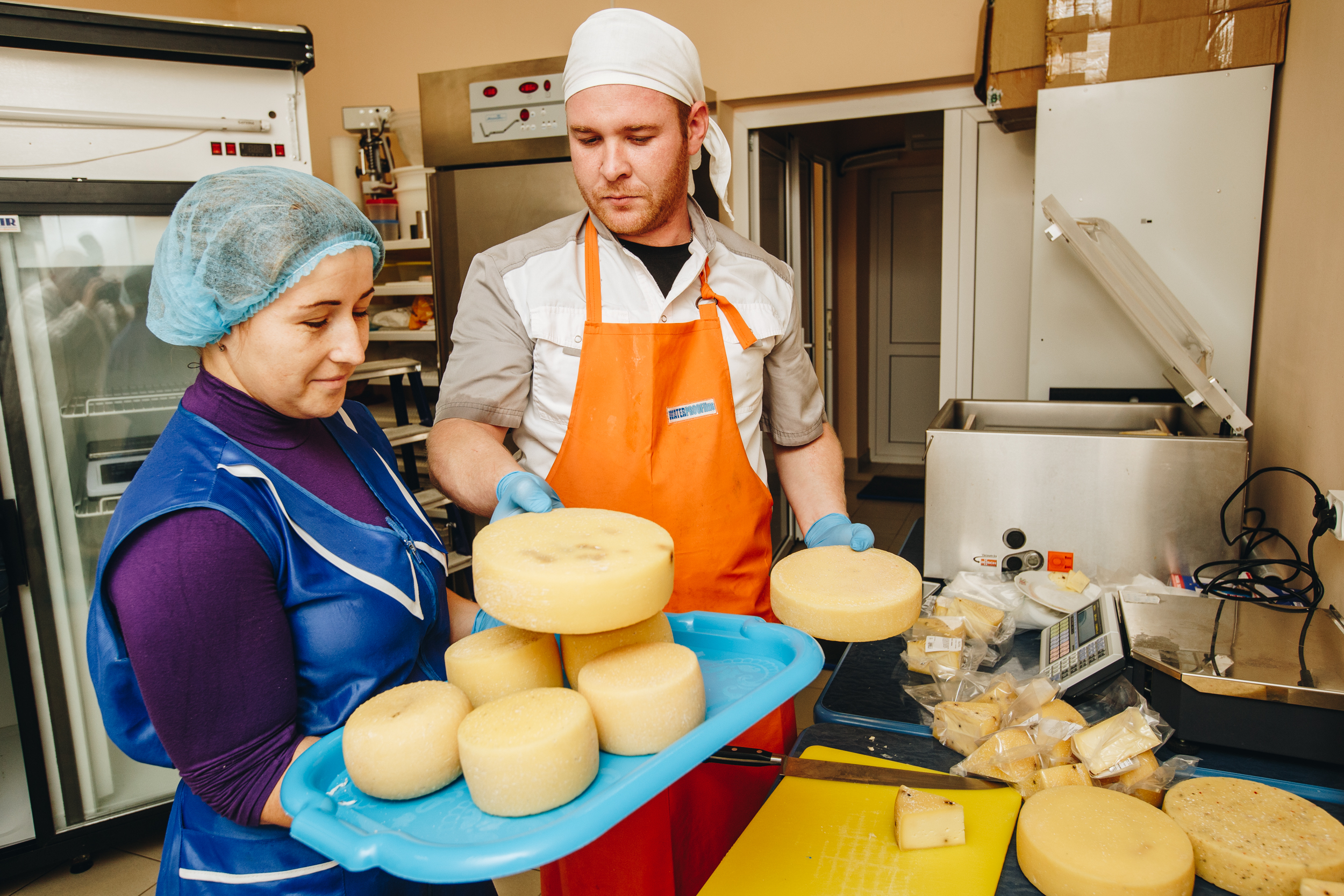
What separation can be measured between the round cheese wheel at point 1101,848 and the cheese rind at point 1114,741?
60mm

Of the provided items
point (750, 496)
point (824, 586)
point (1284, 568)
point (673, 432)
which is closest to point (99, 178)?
point (673, 432)

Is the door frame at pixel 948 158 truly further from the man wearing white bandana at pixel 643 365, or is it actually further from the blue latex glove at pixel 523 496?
the blue latex glove at pixel 523 496

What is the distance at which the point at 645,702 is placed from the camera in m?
0.80

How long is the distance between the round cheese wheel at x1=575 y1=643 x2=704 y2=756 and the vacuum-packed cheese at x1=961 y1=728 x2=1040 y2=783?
54 cm

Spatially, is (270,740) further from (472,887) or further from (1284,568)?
(1284,568)

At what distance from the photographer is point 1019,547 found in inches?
75.7

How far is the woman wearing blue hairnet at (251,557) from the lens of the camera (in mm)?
883

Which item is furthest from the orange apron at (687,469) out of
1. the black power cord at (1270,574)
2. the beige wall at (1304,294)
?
the beige wall at (1304,294)

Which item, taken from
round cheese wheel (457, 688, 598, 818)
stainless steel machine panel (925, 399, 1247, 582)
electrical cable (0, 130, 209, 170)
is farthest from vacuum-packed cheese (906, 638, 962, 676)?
electrical cable (0, 130, 209, 170)

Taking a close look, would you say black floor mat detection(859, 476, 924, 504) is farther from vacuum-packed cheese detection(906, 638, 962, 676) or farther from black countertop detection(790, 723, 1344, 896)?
black countertop detection(790, 723, 1344, 896)

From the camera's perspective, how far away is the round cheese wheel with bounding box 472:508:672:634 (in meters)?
0.81

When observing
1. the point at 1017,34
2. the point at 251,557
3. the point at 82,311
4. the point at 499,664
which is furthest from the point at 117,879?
the point at 1017,34

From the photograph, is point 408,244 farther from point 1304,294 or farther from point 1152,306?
point 1304,294

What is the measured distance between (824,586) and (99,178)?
7.20 feet
